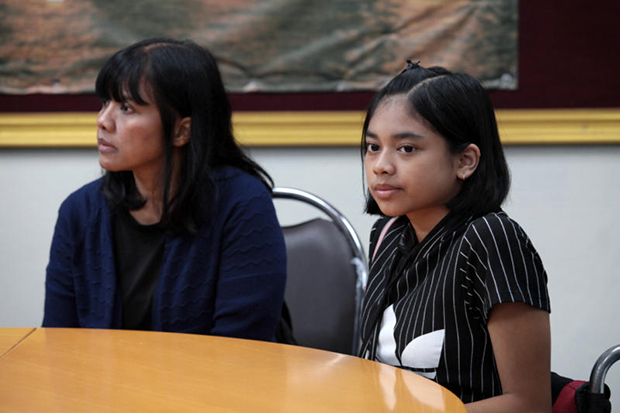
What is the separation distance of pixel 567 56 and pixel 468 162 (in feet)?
4.56

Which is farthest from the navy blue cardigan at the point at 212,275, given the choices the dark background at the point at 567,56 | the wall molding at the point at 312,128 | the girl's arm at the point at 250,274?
the dark background at the point at 567,56

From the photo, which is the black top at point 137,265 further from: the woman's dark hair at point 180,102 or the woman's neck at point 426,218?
the woman's neck at point 426,218

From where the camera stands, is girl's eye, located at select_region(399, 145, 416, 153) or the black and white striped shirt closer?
the black and white striped shirt

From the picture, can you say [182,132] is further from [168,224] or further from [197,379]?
[197,379]

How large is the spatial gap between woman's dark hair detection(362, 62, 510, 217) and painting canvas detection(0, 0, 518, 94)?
1.25m

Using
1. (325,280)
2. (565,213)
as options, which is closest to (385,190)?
(325,280)

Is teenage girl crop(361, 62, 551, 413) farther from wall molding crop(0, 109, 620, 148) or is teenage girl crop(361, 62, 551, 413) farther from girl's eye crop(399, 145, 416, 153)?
wall molding crop(0, 109, 620, 148)

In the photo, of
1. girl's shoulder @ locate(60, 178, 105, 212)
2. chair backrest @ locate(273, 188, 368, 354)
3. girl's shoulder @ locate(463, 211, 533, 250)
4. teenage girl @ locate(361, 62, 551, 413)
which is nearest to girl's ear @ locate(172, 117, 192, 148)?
girl's shoulder @ locate(60, 178, 105, 212)

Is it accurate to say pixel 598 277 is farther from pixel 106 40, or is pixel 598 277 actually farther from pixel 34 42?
pixel 34 42

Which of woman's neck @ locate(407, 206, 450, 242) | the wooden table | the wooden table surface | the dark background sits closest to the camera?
the wooden table

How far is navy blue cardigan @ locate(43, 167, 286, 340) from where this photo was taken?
1.52 metres

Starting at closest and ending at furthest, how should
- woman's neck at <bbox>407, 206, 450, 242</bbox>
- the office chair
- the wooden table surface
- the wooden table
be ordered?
the wooden table, the office chair, the wooden table surface, woman's neck at <bbox>407, 206, 450, 242</bbox>

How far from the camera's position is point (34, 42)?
2543mm

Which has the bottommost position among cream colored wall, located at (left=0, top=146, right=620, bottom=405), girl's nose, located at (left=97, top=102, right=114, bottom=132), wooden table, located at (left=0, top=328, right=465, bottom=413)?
cream colored wall, located at (left=0, top=146, right=620, bottom=405)
